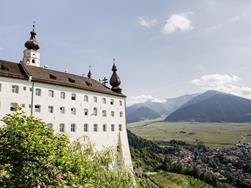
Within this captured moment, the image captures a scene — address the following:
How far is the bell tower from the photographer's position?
59256 mm

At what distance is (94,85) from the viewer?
57.1m

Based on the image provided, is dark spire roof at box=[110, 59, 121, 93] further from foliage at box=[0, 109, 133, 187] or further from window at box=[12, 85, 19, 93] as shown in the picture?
foliage at box=[0, 109, 133, 187]

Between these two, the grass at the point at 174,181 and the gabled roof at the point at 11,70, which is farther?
the grass at the point at 174,181

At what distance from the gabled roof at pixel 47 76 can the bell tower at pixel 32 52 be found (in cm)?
1035

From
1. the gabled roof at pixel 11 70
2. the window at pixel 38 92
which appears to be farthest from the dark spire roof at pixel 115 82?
the gabled roof at pixel 11 70

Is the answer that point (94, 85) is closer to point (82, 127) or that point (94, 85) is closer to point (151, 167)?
point (82, 127)

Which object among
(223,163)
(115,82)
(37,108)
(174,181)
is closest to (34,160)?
(37,108)

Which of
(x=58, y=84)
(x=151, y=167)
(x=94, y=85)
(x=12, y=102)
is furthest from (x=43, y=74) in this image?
(x=151, y=167)

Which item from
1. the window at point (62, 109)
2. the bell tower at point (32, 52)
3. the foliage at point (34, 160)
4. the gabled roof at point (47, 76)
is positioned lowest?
the foliage at point (34, 160)

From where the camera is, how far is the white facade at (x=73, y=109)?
41.5 meters

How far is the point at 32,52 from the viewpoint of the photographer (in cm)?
6003

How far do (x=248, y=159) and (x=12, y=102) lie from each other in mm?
183327

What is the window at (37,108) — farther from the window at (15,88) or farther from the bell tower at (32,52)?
the bell tower at (32,52)

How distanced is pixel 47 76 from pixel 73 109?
7350mm
